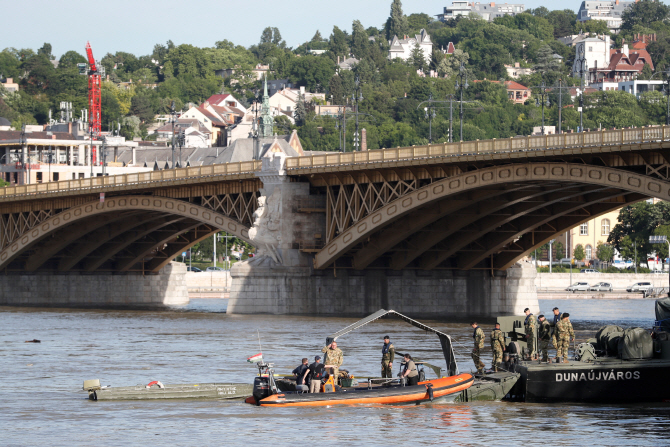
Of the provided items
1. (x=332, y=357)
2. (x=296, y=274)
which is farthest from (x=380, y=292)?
(x=332, y=357)

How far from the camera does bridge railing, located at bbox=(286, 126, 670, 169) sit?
57.5 metres

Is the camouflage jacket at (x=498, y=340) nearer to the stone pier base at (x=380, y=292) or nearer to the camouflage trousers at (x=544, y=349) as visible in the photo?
the camouflage trousers at (x=544, y=349)

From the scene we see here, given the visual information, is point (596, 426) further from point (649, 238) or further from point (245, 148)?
point (245, 148)

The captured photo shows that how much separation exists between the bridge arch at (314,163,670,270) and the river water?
7523 millimetres

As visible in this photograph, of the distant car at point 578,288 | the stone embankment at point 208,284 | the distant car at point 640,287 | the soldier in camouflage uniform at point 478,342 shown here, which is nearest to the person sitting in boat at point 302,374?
the soldier in camouflage uniform at point 478,342

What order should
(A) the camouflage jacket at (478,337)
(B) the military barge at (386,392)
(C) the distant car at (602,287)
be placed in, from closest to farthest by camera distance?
1. (B) the military barge at (386,392)
2. (A) the camouflage jacket at (478,337)
3. (C) the distant car at (602,287)

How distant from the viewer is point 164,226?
99312 mm

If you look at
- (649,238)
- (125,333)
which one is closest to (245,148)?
(649,238)

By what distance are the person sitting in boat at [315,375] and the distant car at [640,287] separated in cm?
9933

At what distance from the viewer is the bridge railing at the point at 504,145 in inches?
2265

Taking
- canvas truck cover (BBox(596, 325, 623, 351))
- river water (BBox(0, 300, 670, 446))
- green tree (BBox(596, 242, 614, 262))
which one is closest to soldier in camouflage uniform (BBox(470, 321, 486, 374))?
river water (BBox(0, 300, 670, 446))

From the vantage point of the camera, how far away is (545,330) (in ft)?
123

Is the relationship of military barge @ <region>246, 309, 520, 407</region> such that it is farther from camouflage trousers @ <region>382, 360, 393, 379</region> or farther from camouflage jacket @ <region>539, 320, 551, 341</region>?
camouflage jacket @ <region>539, 320, 551, 341</region>

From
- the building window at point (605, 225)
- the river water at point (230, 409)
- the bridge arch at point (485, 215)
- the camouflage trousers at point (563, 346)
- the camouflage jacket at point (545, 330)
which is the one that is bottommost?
the river water at point (230, 409)
